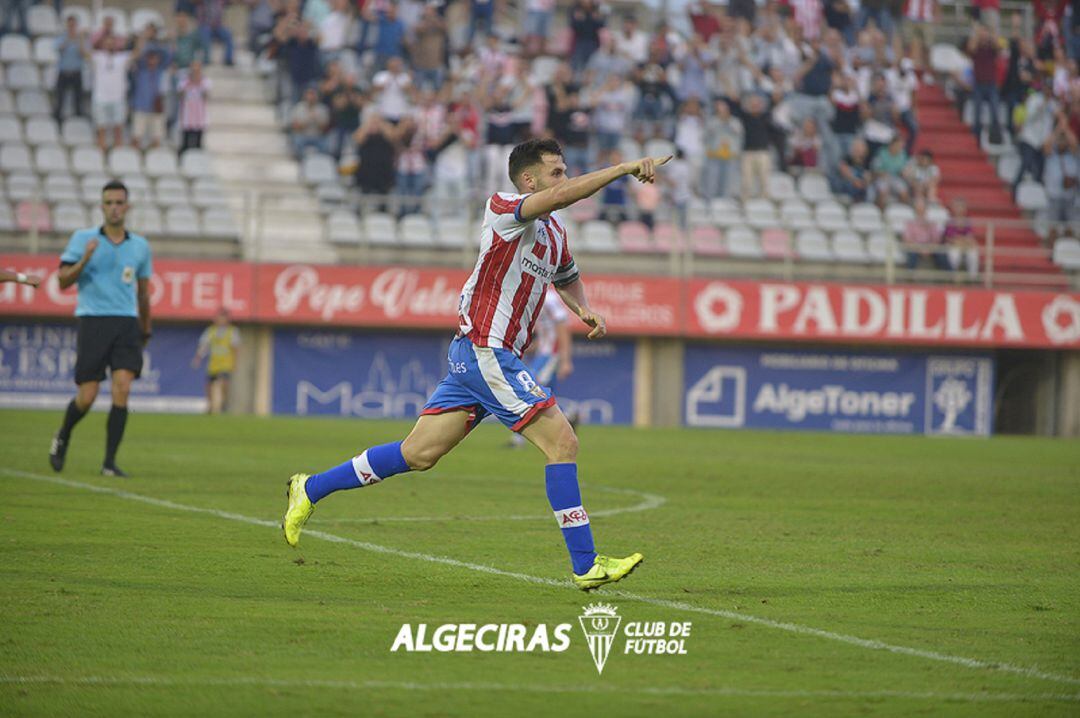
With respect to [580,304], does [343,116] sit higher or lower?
higher

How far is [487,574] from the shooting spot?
26.5 feet

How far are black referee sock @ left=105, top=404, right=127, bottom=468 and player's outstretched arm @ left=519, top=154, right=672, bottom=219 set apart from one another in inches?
264

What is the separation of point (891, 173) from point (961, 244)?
7.66 ft

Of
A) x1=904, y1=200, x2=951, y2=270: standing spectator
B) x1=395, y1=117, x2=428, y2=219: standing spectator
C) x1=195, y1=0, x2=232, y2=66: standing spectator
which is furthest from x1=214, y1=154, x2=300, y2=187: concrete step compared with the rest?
x1=904, y1=200, x2=951, y2=270: standing spectator

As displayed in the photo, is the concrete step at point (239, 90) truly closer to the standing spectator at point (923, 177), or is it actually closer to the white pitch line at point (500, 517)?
the standing spectator at point (923, 177)

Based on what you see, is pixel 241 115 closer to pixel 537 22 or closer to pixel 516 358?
pixel 537 22

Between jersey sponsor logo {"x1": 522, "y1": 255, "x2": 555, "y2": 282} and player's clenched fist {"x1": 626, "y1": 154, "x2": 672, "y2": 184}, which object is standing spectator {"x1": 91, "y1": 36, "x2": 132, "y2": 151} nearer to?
jersey sponsor logo {"x1": 522, "y1": 255, "x2": 555, "y2": 282}

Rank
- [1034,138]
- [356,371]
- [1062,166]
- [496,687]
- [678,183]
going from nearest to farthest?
1. [496,687]
2. [356,371]
3. [678,183]
4. [1034,138]
5. [1062,166]

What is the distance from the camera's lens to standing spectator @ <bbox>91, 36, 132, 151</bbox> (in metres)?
28.3

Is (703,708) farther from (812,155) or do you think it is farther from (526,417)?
(812,155)

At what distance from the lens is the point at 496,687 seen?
214 inches

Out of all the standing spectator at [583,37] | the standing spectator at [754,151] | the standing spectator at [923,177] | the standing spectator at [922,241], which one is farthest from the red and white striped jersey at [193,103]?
the standing spectator at [923,177]

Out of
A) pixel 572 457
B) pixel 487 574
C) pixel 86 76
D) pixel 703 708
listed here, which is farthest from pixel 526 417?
pixel 86 76

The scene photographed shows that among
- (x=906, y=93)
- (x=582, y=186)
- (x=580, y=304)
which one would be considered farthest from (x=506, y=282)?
(x=906, y=93)
